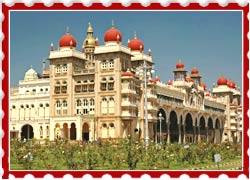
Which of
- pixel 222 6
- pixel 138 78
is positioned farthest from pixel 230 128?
pixel 222 6

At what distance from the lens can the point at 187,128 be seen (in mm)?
66938

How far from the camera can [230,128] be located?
77625 mm

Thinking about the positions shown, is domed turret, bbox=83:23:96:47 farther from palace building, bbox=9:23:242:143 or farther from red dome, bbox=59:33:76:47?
red dome, bbox=59:33:76:47

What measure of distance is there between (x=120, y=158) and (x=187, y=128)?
149 ft

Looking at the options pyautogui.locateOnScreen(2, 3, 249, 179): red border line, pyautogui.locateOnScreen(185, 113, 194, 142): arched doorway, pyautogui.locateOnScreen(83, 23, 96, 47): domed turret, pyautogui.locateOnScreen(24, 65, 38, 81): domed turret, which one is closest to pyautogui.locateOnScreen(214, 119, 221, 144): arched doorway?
pyautogui.locateOnScreen(185, 113, 194, 142): arched doorway

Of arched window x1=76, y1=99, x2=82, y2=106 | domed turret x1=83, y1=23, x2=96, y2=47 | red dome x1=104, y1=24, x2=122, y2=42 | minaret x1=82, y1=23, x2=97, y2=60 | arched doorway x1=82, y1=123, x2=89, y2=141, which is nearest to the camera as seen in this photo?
red dome x1=104, y1=24, x2=122, y2=42

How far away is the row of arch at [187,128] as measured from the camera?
5941cm

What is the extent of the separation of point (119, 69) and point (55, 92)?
26.8 feet

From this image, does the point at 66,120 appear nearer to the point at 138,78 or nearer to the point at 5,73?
the point at 138,78

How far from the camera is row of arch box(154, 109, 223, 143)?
195 ft

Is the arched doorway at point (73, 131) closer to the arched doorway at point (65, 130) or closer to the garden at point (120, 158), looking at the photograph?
the arched doorway at point (65, 130)

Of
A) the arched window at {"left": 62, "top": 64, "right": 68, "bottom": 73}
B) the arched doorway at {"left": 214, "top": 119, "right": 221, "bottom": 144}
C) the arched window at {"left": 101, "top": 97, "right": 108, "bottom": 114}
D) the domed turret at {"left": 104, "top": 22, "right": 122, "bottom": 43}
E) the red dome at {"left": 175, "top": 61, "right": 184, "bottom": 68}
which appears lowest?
the arched doorway at {"left": 214, "top": 119, "right": 221, "bottom": 144}

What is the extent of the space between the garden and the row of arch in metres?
27.1

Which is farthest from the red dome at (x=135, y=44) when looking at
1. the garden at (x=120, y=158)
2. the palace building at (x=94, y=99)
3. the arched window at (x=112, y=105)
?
the garden at (x=120, y=158)
